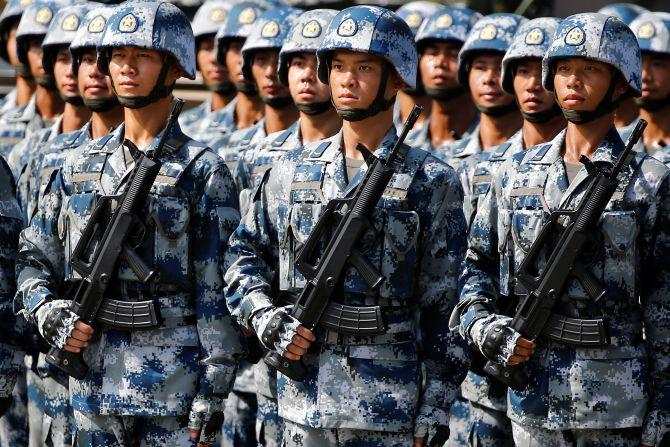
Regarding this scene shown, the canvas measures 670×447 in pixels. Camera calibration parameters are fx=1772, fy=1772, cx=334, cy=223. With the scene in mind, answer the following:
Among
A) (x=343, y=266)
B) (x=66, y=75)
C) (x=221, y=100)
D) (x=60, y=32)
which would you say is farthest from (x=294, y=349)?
(x=221, y=100)

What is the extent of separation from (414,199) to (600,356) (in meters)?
1.07

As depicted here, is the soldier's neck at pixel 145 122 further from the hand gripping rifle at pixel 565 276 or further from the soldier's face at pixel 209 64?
the soldier's face at pixel 209 64

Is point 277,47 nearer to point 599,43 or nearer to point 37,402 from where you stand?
point 37,402

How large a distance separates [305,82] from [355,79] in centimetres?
236

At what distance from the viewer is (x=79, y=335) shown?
26.9ft

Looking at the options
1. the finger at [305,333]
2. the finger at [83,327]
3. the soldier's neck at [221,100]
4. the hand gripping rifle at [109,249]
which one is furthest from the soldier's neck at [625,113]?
the finger at [83,327]

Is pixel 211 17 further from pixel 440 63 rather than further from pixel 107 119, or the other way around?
pixel 107 119

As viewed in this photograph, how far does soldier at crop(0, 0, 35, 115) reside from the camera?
13.3 metres

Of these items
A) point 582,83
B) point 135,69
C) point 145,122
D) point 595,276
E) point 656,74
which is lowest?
point 595,276

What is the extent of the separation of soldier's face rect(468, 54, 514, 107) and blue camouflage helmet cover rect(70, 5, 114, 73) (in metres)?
2.64

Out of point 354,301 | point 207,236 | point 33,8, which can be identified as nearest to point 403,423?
point 354,301

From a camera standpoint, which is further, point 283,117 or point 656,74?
point 283,117

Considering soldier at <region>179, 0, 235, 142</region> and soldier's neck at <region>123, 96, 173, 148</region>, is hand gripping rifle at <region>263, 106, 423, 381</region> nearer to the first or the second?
soldier's neck at <region>123, 96, 173, 148</region>

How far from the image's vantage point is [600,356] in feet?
25.5
